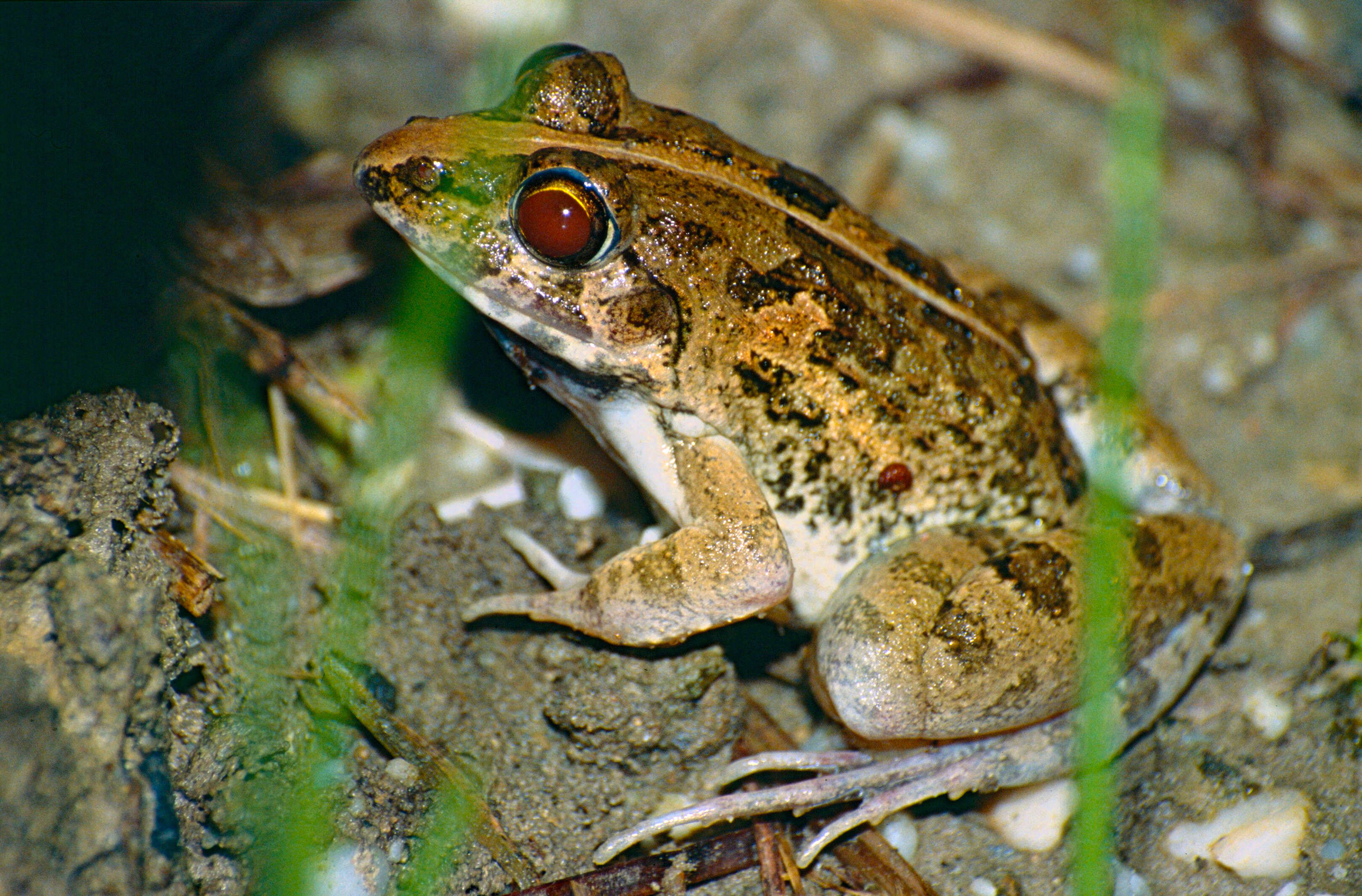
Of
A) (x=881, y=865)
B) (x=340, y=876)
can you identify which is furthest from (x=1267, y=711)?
(x=340, y=876)

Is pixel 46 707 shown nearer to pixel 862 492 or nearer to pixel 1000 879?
Result: pixel 862 492

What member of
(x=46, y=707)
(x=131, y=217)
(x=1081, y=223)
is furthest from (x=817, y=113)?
(x=46, y=707)

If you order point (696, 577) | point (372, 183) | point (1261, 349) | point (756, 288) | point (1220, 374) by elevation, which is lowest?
point (696, 577)

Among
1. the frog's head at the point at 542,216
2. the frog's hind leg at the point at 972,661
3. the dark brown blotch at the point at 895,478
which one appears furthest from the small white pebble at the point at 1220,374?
the frog's head at the point at 542,216

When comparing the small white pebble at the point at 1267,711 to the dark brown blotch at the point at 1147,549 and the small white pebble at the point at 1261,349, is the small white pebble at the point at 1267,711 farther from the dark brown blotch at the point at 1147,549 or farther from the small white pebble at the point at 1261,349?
the small white pebble at the point at 1261,349

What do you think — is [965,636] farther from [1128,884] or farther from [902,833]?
[1128,884]

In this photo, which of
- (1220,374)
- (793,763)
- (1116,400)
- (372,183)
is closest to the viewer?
(372,183)

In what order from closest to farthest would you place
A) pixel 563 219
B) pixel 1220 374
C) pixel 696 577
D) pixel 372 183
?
pixel 563 219 < pixel 372 183 < pixel 696 577 < pixel 1220 374

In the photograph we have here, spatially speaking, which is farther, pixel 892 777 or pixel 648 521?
pixel 648 521
